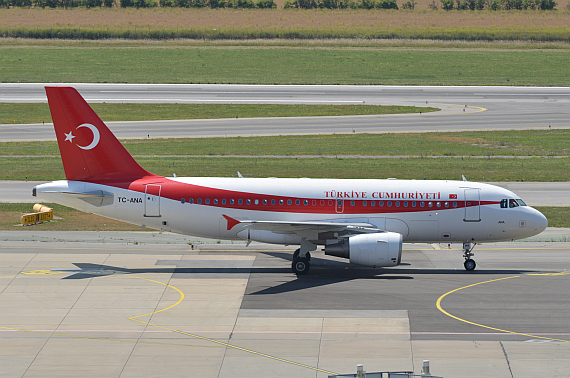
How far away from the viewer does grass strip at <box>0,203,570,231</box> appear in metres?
37.3

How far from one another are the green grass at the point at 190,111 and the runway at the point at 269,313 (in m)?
39.8

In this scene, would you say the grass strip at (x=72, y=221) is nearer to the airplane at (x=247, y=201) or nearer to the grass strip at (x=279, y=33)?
the airplane at (x=247, y=201)

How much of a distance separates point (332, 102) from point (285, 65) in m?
30.0

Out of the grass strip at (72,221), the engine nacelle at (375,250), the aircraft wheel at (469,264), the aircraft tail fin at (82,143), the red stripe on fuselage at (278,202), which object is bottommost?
the grass strip at (72,221)

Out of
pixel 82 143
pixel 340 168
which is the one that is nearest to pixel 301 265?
pixel 82 143

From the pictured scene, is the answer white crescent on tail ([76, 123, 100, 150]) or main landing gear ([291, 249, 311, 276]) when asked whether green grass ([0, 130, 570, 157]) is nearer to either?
white crescent on tail ([76, 123, 100, 150])

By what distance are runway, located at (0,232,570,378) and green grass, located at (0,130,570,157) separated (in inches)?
947

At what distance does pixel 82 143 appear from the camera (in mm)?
29875

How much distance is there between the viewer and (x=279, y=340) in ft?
71.6

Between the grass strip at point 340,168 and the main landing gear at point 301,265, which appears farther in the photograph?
the grass strip at point 340,168

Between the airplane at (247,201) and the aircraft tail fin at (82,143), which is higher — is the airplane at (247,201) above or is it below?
below

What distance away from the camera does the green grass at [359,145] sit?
57219 mm

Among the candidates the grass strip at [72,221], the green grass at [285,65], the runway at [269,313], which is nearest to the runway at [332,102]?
the green grass at [285,65]

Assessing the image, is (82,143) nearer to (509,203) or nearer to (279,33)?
(509,203)
